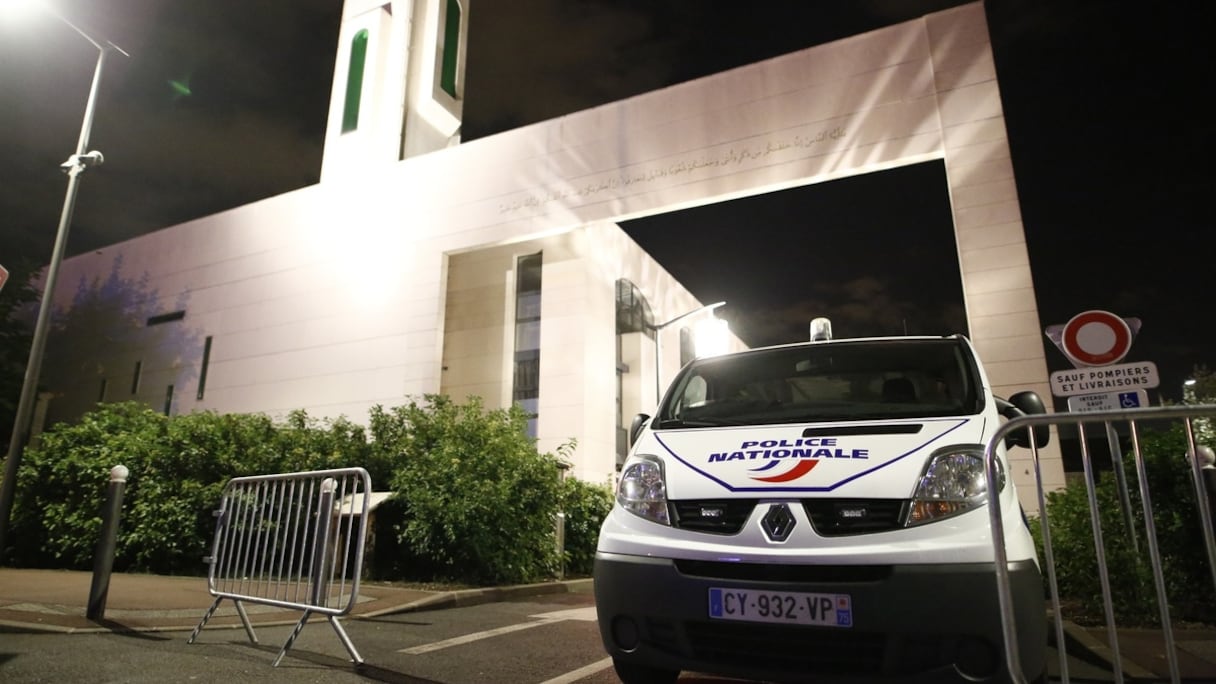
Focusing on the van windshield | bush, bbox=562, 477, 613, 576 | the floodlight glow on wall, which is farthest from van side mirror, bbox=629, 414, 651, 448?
the floodlight glow on wall

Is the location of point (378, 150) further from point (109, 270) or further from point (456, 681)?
point (456, 681)

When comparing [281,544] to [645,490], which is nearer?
[645,490]

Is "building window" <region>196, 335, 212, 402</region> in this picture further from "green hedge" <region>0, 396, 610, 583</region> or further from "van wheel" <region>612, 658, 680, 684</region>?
"van wheel" <region>612, 658, 680, 684</region>

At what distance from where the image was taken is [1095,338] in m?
6.93

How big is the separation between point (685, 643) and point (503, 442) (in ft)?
28.4

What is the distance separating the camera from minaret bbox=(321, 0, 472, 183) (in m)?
30.4

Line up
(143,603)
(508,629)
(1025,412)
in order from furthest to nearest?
1. (143,603)
2. (508,629)
3. (1025,412)

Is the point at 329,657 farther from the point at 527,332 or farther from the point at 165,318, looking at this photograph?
the point at 165,318

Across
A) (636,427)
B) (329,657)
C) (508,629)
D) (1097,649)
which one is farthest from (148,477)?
(1097,649)

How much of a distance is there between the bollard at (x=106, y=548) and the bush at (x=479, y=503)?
466cm

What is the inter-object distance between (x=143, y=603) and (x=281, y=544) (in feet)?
9.12

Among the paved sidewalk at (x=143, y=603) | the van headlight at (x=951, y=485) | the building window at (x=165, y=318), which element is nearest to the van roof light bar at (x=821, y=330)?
the van headlight at (x=951, y=485)

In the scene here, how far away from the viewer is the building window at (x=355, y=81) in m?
31.3

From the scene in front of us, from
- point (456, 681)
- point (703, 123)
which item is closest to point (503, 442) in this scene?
point (456, 681)
